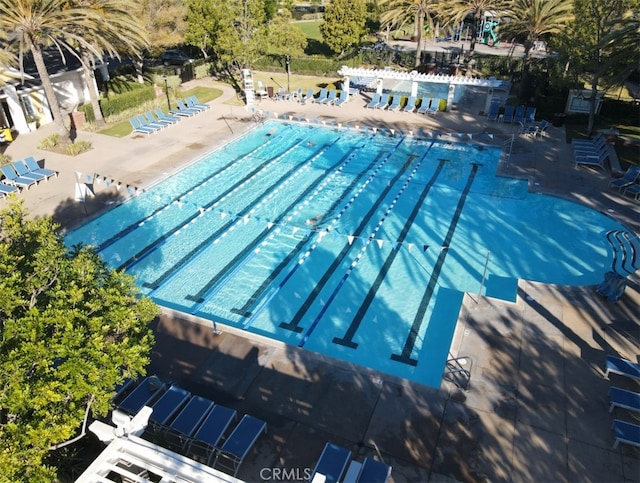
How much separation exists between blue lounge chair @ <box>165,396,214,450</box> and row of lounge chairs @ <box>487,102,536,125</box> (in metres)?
19.4

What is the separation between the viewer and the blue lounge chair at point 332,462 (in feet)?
21.7

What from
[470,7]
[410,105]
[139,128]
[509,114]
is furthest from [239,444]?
[470,7]

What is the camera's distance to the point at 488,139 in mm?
20234

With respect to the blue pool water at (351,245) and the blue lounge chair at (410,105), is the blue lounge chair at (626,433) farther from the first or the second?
the blue lounge chair at (410,105)

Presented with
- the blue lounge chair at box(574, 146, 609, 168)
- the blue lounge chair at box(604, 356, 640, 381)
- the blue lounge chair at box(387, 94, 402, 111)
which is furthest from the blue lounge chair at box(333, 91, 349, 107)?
the blue lounge chair at box(604, 356, 640, 381)

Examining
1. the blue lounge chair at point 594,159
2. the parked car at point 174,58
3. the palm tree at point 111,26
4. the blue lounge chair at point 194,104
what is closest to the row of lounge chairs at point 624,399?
the blue lounge chair at point 594,159

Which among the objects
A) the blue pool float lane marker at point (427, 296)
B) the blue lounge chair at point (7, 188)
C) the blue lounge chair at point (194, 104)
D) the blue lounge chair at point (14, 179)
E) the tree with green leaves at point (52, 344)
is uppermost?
the tree with green leaves at point (52, 344)

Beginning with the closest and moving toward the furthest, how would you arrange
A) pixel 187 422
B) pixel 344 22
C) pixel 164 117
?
pixel 187 422
pixel 164 117
pixel 344 22

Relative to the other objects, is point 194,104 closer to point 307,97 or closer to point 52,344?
point 307,97

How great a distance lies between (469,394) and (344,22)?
30.2 m

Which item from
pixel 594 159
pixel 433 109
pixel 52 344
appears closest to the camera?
pixel 52 344

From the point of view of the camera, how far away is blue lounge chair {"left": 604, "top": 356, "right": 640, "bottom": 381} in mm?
7969

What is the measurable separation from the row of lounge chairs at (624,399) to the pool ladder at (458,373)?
2.27m

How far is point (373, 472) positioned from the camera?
6555 mm
